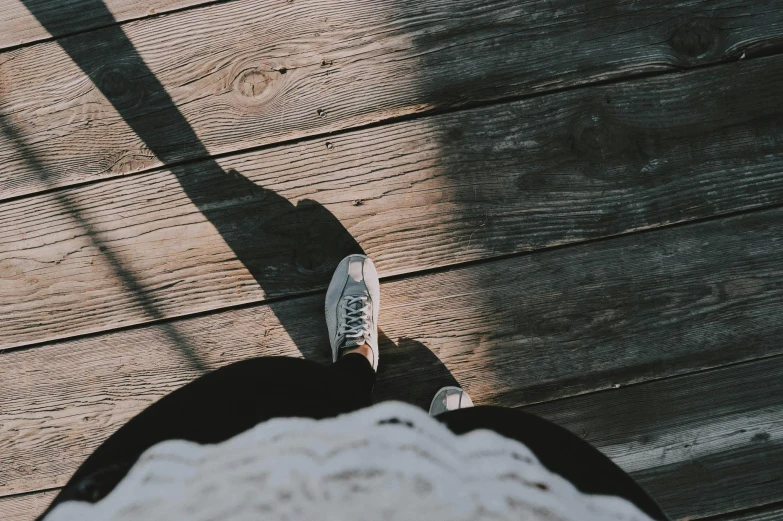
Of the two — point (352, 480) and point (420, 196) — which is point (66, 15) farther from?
point (352, 480)

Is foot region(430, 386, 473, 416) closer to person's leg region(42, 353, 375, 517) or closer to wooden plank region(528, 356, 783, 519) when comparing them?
wooden plank region(528, 356, 783, 519)

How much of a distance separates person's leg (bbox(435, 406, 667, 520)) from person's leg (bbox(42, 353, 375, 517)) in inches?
6.6

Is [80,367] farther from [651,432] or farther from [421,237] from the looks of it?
[651,432]

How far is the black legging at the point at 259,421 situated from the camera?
576 millimetres

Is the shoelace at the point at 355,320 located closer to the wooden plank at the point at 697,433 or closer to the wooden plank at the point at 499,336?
the wooden plank at the point at 499,336

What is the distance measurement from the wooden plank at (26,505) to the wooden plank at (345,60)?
701 millimetres

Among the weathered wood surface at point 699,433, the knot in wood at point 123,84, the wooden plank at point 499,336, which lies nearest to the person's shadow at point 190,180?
the knot in wood at point 123,84

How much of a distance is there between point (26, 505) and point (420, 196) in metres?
A: 1.11

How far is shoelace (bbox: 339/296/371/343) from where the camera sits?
1.02 m

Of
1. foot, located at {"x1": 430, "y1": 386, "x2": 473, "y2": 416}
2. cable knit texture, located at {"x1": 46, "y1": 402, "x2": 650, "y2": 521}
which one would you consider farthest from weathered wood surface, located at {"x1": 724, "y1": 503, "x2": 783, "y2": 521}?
cable knit texture, located at {"x1": 46, "y1": 402, "x2": 650, "y2": 521}

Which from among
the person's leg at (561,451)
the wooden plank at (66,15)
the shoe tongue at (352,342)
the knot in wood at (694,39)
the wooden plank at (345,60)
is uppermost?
the wooden plank at (66,15)

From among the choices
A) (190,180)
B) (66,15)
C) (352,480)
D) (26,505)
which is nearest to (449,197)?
(190,180)

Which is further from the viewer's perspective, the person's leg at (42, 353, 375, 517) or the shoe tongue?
the shoe tongue

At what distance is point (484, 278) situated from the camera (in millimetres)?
1076
